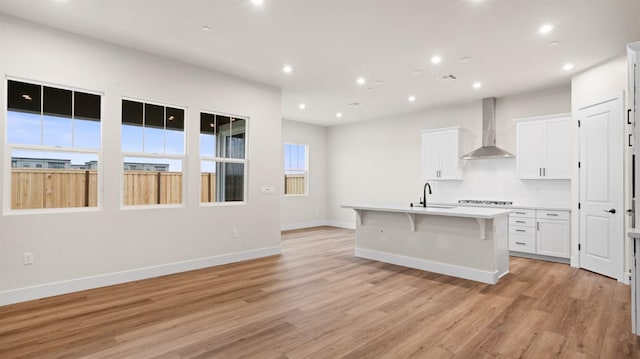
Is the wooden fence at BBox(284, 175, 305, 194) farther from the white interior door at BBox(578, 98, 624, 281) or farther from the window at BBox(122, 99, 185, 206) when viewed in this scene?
the white interior door at BBox(578, 98, 624, 281)

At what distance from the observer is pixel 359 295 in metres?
3.71

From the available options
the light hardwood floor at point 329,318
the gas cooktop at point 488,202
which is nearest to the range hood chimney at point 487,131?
the gas cooktop at point 488,202

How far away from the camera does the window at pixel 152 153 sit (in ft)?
14.3

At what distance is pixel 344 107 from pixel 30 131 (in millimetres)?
5469

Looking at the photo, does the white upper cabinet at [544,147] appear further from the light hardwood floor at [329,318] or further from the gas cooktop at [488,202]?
the light hardwood floor at [329,318]

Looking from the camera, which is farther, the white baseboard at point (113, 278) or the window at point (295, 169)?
the window at point (295, 169)

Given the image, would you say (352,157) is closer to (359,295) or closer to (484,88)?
(484,88)

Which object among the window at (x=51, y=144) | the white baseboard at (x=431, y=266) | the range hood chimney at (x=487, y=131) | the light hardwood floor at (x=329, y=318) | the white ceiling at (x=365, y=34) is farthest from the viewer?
the range hood chimney at (x=487, y=131)

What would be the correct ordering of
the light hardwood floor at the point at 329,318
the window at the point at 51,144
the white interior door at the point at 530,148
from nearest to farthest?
the light hardwood floor at the point at 329,318 < the window at the point at 51,144 < the white interior door at the point at 530,148

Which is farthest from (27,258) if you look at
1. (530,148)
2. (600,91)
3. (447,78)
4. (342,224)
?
(600,91)

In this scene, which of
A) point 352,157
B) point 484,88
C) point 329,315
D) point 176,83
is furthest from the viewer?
point 352,157

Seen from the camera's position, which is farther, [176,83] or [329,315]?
[176,83]

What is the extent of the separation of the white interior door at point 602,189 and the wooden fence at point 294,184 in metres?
6.24

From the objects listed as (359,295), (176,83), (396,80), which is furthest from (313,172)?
(359,295)
